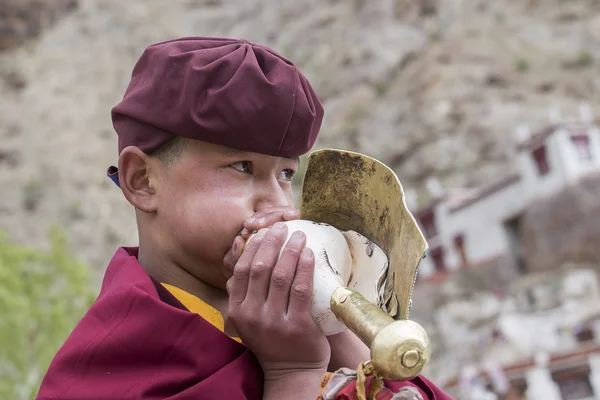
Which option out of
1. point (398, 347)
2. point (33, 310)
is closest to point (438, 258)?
point (33, 310)

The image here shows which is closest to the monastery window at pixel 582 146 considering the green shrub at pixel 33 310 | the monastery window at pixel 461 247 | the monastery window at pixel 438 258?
the monastery window at pixel 461 247

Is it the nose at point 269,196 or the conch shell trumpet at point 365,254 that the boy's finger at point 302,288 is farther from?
the nose at point 269,196

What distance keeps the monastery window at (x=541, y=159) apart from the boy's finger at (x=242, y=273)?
15.8m

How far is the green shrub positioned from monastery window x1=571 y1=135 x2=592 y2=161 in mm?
10830

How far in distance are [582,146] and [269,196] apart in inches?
632

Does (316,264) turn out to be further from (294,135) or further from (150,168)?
(150,168)

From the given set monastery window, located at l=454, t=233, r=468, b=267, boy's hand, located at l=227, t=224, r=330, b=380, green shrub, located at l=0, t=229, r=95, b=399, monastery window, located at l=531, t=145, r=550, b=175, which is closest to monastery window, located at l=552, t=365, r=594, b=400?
green shrub, located at l=0, t=229, r=95, b=399

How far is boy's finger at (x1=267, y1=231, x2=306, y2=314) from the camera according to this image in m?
0.95

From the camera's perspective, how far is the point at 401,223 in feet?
3.08

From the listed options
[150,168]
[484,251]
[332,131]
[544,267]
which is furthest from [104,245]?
[150,168]

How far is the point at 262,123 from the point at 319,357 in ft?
1.18

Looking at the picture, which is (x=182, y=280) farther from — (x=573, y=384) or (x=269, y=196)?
(x=573, y=384)

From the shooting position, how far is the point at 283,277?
3.11 feet

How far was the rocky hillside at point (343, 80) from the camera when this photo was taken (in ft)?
71.4
